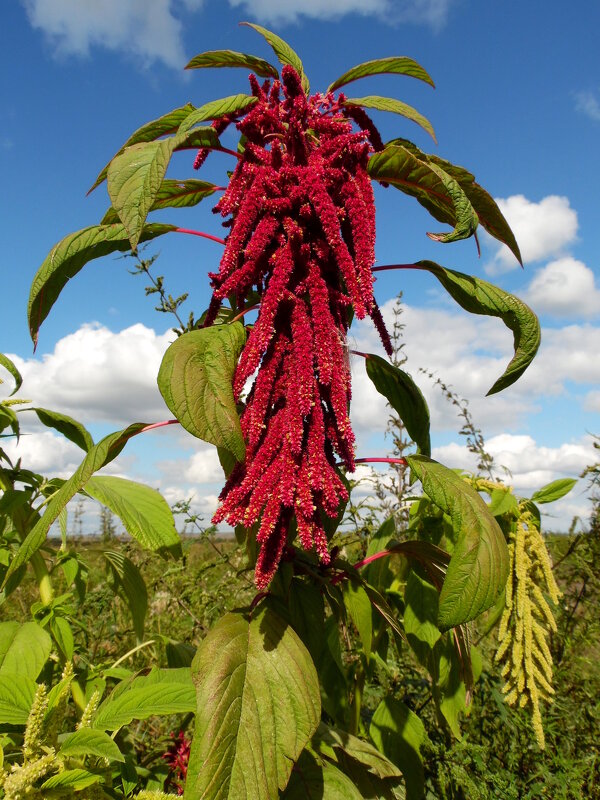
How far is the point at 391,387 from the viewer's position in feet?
4.69

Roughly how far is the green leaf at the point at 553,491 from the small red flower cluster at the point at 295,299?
104 centimetres

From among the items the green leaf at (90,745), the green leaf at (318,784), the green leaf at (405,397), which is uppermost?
the green leaf at (405,397)

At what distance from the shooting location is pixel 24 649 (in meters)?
1.17

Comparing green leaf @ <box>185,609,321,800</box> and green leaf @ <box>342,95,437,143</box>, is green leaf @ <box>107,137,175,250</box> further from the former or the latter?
green leaf @ <box>185,609,321,800</box>

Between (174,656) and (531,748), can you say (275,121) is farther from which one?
(531,748)

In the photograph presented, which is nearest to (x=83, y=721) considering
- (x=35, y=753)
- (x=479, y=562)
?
(x=35, y=753)

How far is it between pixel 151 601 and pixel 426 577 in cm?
191

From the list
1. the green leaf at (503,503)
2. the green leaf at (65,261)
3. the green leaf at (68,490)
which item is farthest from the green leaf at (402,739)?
the green leaf at (65,261)

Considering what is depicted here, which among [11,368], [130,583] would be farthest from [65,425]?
[130,583]

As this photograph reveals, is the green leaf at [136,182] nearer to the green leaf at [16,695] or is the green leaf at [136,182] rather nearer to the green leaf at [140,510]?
the green leaf at [140,510]

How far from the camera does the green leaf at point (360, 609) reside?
46.5 inches

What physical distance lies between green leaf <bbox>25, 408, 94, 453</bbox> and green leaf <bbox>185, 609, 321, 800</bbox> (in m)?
0.74

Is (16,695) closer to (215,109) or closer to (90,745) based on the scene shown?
(90,745)

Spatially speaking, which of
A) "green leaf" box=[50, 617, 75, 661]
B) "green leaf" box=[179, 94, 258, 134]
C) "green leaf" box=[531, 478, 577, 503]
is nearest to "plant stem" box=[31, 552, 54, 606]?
"green leaf" box=[50, 617, 75, 661]
